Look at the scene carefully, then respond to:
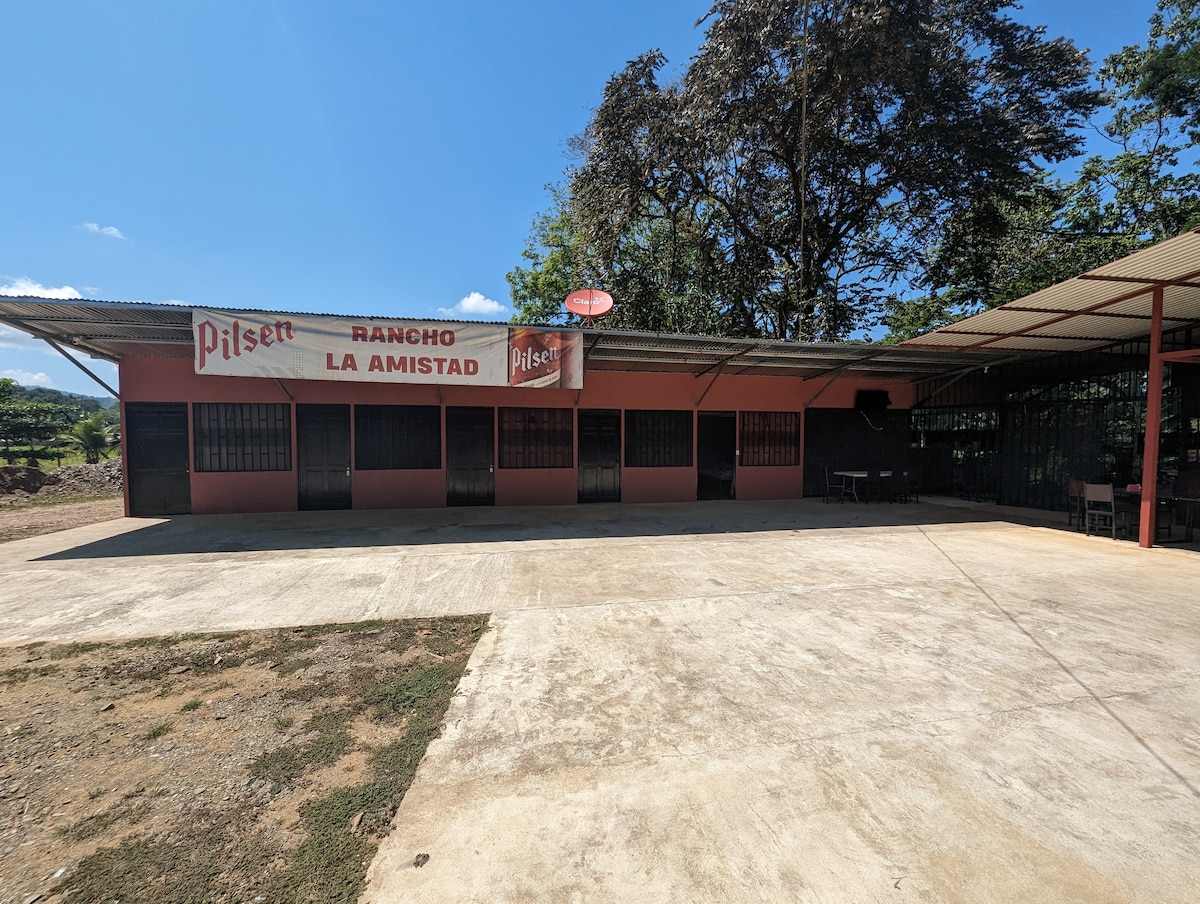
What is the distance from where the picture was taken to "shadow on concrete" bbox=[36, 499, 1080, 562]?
688 cm

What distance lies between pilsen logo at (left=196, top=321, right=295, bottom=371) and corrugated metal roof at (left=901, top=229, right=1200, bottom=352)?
9.97 meters

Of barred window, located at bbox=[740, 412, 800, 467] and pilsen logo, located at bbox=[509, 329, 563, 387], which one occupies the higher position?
pilsen logo, located at bbox=[509, 329, 563, 387]

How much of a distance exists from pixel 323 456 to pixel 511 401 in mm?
3736

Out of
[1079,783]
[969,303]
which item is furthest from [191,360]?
[969,303]

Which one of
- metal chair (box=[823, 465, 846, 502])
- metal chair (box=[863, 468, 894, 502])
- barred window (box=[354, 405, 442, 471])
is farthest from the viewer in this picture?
metal chair (box=[823, 465, 846, 502])

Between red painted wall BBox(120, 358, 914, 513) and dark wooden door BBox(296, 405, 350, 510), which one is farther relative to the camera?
dark wooden door BBox(296, 405, 350, 510)

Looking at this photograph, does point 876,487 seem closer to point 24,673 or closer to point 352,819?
point 352,819

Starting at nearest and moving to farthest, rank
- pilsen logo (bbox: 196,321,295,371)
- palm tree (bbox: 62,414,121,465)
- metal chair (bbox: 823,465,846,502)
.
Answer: pilsen logo (bbox: 196,321,295,371), metal chair (bbox: 823,465,846,502), palm tree (bbox: 62,414,121,465)

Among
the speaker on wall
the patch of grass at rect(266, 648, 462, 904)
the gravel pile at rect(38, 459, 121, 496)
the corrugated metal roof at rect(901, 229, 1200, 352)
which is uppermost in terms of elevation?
the corrugated metal roof at rect(901, 229, 1200, 352)

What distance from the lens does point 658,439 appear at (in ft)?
35.7

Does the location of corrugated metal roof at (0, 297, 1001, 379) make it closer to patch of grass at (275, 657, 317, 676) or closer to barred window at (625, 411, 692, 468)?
barred window at (625, 411, 692, 468)

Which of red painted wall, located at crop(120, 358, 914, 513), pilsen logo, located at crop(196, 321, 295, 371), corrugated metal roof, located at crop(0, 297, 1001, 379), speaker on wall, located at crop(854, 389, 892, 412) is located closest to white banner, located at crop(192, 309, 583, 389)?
pilsen logo, located at crop(196, 321, 295, 371)

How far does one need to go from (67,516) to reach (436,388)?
707cm

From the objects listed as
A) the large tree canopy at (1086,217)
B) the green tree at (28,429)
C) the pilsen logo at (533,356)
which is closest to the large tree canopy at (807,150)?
the large tree canopy at (1086,217)
